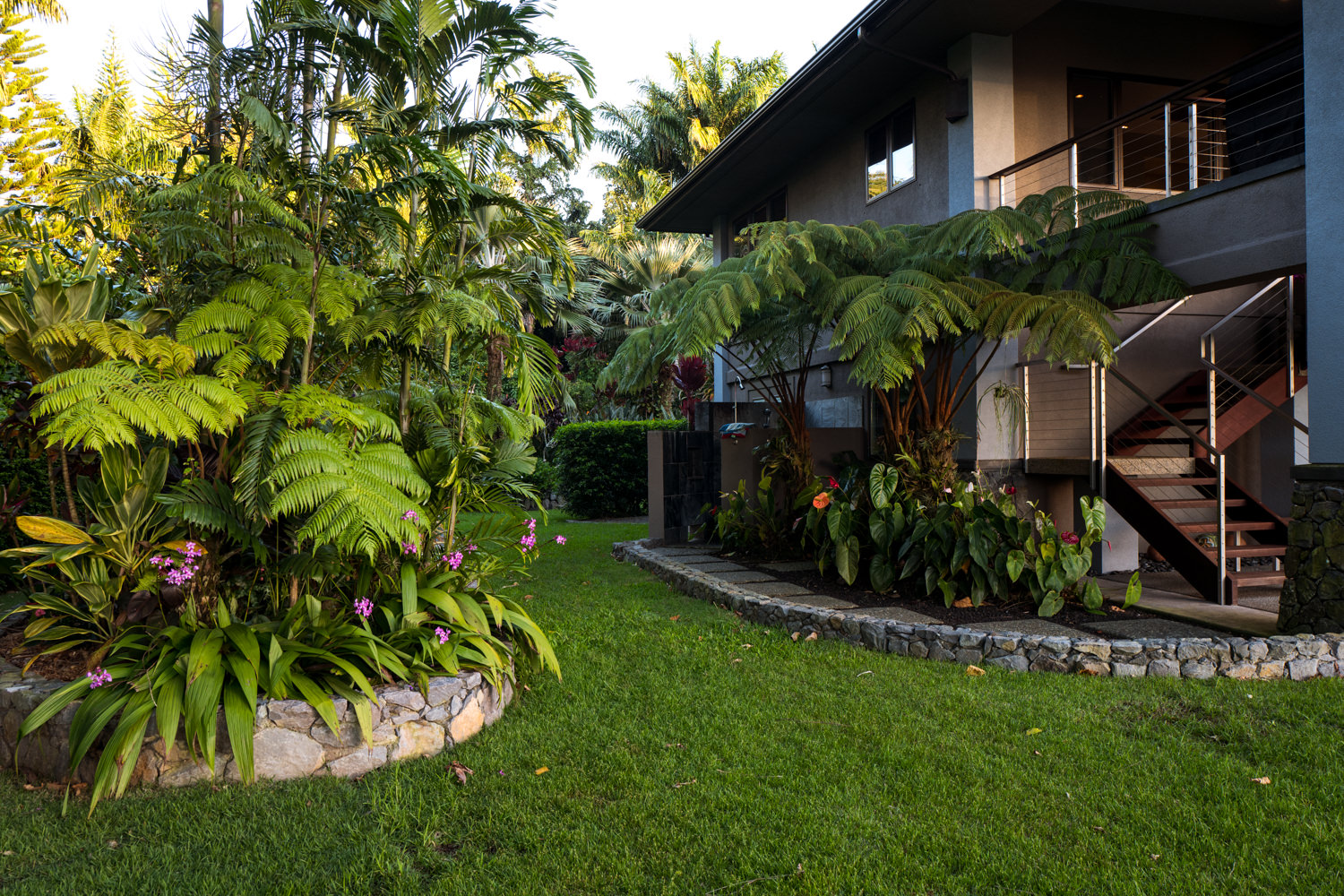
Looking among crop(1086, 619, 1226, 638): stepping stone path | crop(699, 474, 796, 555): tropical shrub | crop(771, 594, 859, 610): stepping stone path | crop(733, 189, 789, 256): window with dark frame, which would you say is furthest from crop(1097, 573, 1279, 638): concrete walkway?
crop(733, 189, 789, 256): window with dark frame

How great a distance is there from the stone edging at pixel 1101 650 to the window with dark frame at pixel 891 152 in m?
6.04

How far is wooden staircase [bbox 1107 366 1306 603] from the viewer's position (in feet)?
21.3

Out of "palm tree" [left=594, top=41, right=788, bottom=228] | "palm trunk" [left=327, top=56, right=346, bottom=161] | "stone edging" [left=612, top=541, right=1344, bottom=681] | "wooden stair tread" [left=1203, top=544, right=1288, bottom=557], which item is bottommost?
"stone edging" [left=612, top=541, right=1344, bottom=681]

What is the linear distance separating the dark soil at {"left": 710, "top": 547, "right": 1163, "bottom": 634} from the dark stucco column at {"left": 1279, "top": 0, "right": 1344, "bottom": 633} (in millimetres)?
1072

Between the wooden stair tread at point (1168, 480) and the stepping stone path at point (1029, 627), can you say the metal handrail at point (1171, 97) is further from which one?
the stepping stone path at point (1029, 627)

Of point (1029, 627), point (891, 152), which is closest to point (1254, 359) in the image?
point (891, 152)

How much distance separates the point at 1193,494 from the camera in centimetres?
806

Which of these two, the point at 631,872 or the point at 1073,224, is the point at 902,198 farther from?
the point at 631,872

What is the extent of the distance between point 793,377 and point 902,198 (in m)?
3.40

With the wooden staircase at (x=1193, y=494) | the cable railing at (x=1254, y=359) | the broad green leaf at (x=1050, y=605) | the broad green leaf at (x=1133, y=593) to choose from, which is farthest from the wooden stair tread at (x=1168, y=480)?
the broad green leaf at (x=1050, y=605)

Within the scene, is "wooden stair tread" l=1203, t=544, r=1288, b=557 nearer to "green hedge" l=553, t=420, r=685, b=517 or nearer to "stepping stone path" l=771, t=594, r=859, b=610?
"stepping stone path" l=771, t=594, r=859, b=610

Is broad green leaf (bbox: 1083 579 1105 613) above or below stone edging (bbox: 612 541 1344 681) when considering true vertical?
above

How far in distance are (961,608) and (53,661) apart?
224 inches

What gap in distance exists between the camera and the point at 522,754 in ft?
12.3
